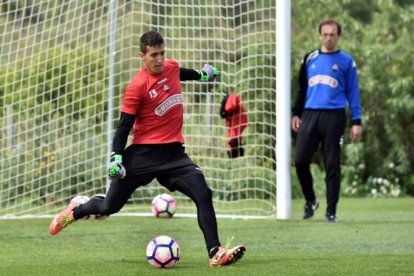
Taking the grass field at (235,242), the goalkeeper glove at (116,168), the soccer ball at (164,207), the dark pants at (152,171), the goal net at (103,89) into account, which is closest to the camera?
the grass field at (235,242)

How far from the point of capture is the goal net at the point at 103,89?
514 inches

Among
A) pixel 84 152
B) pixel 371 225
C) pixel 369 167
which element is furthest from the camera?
pixel 369 167

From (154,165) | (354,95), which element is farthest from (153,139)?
(354,95)

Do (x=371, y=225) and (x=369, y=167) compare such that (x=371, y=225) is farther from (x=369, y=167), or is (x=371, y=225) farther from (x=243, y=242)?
(x=369, y=167)

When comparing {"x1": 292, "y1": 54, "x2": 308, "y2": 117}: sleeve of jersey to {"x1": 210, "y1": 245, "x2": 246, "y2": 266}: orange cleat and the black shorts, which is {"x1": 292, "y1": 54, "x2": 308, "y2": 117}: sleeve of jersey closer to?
the black shorts

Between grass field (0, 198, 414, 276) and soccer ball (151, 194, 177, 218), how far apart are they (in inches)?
4.7

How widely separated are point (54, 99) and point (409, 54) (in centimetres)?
808

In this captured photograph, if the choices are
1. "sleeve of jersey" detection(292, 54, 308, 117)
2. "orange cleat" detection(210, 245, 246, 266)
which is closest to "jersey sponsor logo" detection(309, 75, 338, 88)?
"sleeve of jersey" detection(292, 54, 308, 117)

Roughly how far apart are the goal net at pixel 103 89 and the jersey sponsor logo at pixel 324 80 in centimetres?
128

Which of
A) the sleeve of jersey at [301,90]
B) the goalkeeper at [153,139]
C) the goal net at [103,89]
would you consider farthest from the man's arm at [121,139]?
the goal net at [103,89]

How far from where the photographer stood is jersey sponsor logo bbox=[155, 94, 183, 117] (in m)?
8.09

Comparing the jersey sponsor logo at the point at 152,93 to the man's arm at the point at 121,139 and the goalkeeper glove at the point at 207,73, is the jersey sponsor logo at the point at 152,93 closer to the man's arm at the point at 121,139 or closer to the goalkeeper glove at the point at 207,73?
the man's arm at the point at 121,139

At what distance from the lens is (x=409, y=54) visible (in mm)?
19219

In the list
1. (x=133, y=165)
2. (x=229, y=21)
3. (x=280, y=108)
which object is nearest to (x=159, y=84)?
(x=133, y=165)
